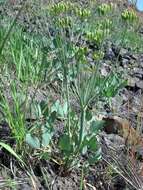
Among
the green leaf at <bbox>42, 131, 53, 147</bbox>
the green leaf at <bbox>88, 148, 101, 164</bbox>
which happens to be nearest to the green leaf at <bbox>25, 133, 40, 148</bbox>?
the green leaf at <bbox>42, 131, 53, 147</bbox>

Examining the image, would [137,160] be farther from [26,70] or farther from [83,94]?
[26,70]

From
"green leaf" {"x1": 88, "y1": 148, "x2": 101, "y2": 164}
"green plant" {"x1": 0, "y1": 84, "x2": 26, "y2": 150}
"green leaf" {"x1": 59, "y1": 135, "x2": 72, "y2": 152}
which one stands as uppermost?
"green plant" {"x1": 0, "y1": 84, "x2": 26, "y2": 150}

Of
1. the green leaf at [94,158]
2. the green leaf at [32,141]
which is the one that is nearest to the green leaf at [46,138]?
the green leaf at [32,141]

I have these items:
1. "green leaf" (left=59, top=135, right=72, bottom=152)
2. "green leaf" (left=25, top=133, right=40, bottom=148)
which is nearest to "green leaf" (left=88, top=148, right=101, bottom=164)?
"green leaf" (left=59, top=135, right=72, bottom=152)

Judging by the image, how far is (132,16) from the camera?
8.46ft

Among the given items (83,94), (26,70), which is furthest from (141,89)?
(83,94)

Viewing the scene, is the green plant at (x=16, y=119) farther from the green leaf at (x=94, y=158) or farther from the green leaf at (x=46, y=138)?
the green leaf at (x=94, y=158)

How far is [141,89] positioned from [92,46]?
1077mm

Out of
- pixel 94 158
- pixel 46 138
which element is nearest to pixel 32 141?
pixel 46 138

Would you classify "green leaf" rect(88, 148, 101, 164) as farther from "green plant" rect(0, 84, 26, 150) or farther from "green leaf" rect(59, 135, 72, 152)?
"green plant" rect(0, 84, 26, 150)

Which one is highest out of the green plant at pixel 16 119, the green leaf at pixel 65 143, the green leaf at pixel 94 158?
the green plant at pixel 16 119

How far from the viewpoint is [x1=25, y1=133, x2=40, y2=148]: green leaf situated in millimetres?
2326

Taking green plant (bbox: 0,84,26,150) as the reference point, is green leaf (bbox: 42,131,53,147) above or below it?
below

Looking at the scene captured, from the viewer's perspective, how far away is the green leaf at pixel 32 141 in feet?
7.63
